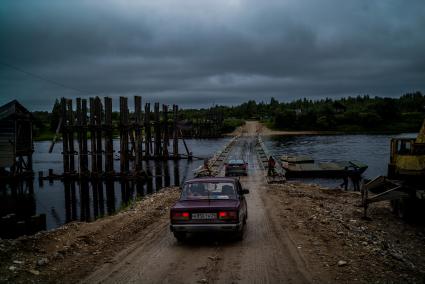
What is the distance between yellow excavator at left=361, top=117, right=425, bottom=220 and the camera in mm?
14382

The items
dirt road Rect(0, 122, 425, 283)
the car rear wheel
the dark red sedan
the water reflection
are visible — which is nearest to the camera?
dirt road Rect(0, 122, 425, 283)

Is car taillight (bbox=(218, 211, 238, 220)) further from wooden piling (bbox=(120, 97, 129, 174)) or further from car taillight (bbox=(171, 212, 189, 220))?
wooden piling (bbox=(120, 97, 129, 174))

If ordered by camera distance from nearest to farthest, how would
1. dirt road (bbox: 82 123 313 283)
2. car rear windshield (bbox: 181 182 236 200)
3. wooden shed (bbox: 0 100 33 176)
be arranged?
dirt road (bbox: 82 123 313 283), car rear windshield (bbox: 181 182 236 200), wooden shed (bbox: 0 100 33 176)

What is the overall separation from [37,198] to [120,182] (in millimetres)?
6177

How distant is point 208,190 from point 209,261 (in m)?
2.44

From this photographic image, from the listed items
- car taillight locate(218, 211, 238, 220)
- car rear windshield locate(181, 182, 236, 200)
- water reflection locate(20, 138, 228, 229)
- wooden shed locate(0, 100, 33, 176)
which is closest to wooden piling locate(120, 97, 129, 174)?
water reflection locate(20, 138, 228, 229)

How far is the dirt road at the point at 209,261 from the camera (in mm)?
7309

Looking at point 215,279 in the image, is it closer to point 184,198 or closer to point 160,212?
point 184,198

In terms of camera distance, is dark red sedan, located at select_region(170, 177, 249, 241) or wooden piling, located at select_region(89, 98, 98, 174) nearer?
dark red sedan, located at select_region(170, 177, 249, 241)

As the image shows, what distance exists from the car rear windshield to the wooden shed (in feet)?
75.8

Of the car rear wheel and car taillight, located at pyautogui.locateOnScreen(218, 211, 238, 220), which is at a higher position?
car taillight, located at pyautogui.locateOnScreen(218, 211, 238, 220)

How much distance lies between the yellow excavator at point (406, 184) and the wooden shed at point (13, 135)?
80.8 feet

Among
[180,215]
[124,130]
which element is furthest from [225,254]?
[124,130]

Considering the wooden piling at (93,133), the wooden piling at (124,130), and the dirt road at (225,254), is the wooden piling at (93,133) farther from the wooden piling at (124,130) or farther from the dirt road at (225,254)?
the dirt road at (225,254)
